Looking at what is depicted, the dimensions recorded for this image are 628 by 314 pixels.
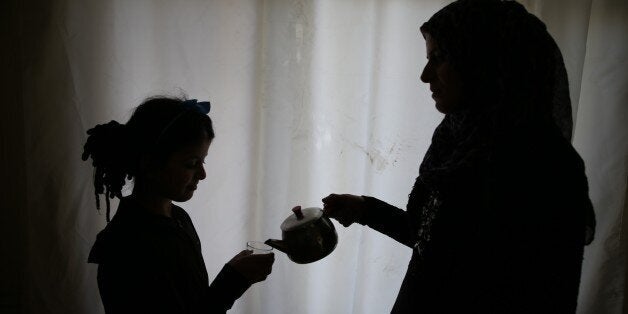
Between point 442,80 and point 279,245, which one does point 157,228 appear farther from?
point 442,80

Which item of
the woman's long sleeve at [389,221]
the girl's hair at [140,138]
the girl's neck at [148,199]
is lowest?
the woman's long sleeve at [389,221]

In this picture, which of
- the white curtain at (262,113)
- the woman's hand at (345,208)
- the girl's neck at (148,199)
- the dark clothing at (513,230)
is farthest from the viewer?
the white curtain at (262,113)

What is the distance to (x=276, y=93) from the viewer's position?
1.33m

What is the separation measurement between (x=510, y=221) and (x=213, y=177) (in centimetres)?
96

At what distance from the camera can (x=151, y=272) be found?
747 millimetres

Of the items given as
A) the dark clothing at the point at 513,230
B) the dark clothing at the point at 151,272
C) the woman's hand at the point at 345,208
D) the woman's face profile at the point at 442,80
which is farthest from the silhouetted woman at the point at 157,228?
the woman's face profile at the point at 442,80

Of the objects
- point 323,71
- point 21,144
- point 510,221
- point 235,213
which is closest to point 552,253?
point 510,221

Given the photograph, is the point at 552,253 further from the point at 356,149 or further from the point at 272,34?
the point at 272,34

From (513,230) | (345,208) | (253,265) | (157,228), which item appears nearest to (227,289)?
(253,265)

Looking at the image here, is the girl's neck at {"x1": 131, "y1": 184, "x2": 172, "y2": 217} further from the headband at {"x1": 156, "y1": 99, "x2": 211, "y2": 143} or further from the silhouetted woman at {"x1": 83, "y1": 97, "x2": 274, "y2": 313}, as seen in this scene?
the headband at {"x1": 156, "y1": 99, "x2": 211, "y2": 143}

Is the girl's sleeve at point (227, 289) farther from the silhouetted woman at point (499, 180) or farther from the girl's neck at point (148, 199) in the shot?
the silhouetted woman at point (499, 180)

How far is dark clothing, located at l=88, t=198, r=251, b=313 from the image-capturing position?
74cm

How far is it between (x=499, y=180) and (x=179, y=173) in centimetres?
60

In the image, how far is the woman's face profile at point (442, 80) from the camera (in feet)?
2.48
